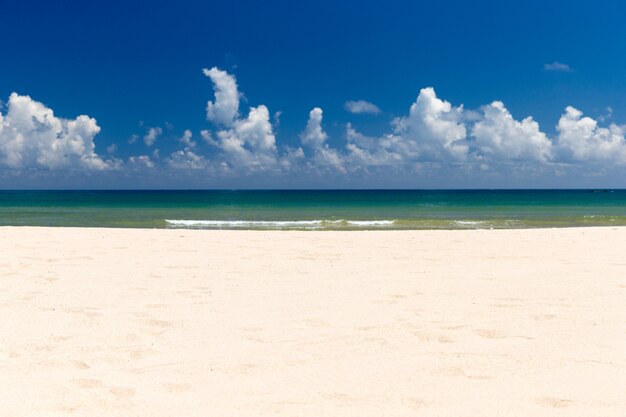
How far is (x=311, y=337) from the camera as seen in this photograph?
5.20 meters

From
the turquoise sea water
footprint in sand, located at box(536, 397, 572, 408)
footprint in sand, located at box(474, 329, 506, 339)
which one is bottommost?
footprint in sand, located at box(536, 397, 572, 408)

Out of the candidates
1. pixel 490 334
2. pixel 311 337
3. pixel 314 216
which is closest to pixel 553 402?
pixel 490 334

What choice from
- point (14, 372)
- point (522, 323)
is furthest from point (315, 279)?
point (14, 372)

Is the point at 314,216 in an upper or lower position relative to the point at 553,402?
upper

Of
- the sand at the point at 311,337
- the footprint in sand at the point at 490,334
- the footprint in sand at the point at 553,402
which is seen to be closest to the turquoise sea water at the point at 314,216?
the sand at the point at 311,337

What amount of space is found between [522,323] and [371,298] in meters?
1.93

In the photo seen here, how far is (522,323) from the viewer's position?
5.63 metres

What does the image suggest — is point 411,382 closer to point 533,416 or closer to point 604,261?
point 533,416

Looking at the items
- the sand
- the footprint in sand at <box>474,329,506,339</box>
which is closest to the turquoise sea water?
the sand

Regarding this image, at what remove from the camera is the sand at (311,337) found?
3.71m

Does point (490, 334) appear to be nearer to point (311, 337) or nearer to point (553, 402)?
point (553, 402)

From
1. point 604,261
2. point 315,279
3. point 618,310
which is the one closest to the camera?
point 618,310

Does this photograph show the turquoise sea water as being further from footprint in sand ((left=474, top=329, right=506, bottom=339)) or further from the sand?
footprint in sand ((left=474, top=329, right=506, bottom=339))

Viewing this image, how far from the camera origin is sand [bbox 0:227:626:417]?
146 inches
